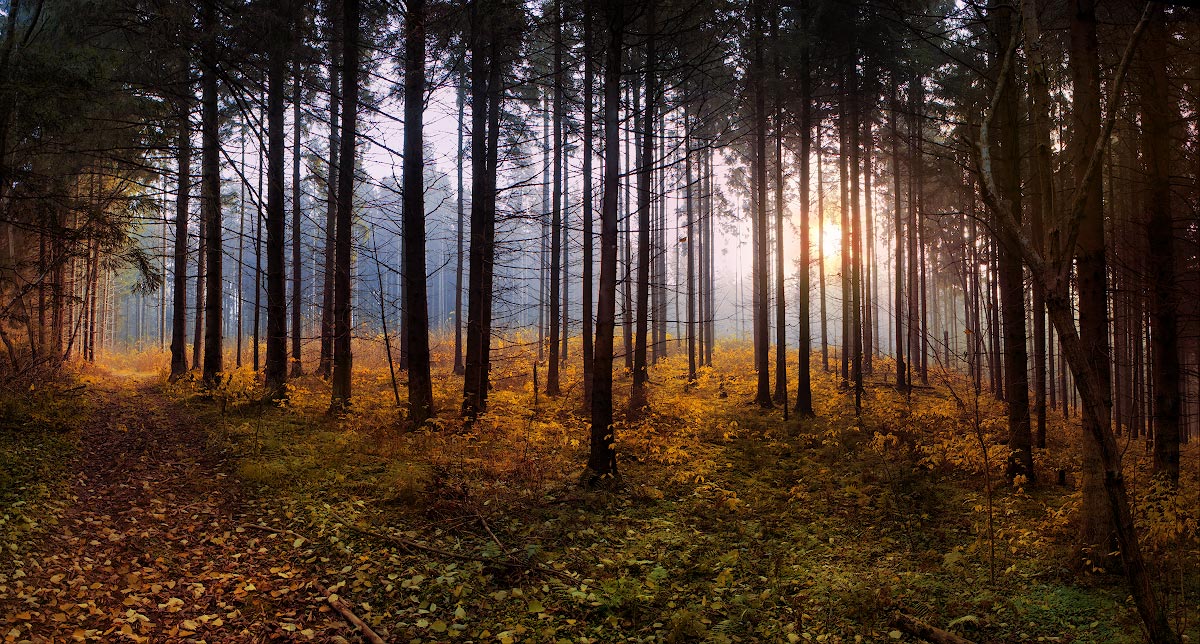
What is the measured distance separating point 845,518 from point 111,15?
15426 millimetres

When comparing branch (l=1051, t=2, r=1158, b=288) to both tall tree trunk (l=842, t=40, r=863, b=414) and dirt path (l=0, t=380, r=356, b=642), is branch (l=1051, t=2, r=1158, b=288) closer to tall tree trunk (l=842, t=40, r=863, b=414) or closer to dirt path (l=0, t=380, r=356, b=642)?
dirt path (l=0, t=380, r=356, b=642)

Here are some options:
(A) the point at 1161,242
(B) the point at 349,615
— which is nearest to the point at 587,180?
(A) the point at 1161,242

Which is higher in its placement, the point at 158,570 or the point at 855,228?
the point at 855,228

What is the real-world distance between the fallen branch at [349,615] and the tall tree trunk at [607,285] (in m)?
3.59

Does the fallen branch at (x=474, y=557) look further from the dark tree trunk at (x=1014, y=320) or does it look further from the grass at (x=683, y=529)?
the dark tree trunk at (x=1014, y=320)

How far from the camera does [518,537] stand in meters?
5.95

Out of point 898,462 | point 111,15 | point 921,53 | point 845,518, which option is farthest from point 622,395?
point 111,15

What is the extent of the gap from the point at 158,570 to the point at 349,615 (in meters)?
1.99

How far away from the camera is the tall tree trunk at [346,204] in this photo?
10.2m

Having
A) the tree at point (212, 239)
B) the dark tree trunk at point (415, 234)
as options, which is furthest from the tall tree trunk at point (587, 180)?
the tree at point (212, 239)

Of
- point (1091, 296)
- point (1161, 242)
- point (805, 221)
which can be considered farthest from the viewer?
point (805, 221)

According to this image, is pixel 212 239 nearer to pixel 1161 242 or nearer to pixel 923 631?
pixel 923 631

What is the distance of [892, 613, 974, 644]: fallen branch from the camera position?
408cm

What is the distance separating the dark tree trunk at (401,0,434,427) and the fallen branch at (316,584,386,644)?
5.31m
